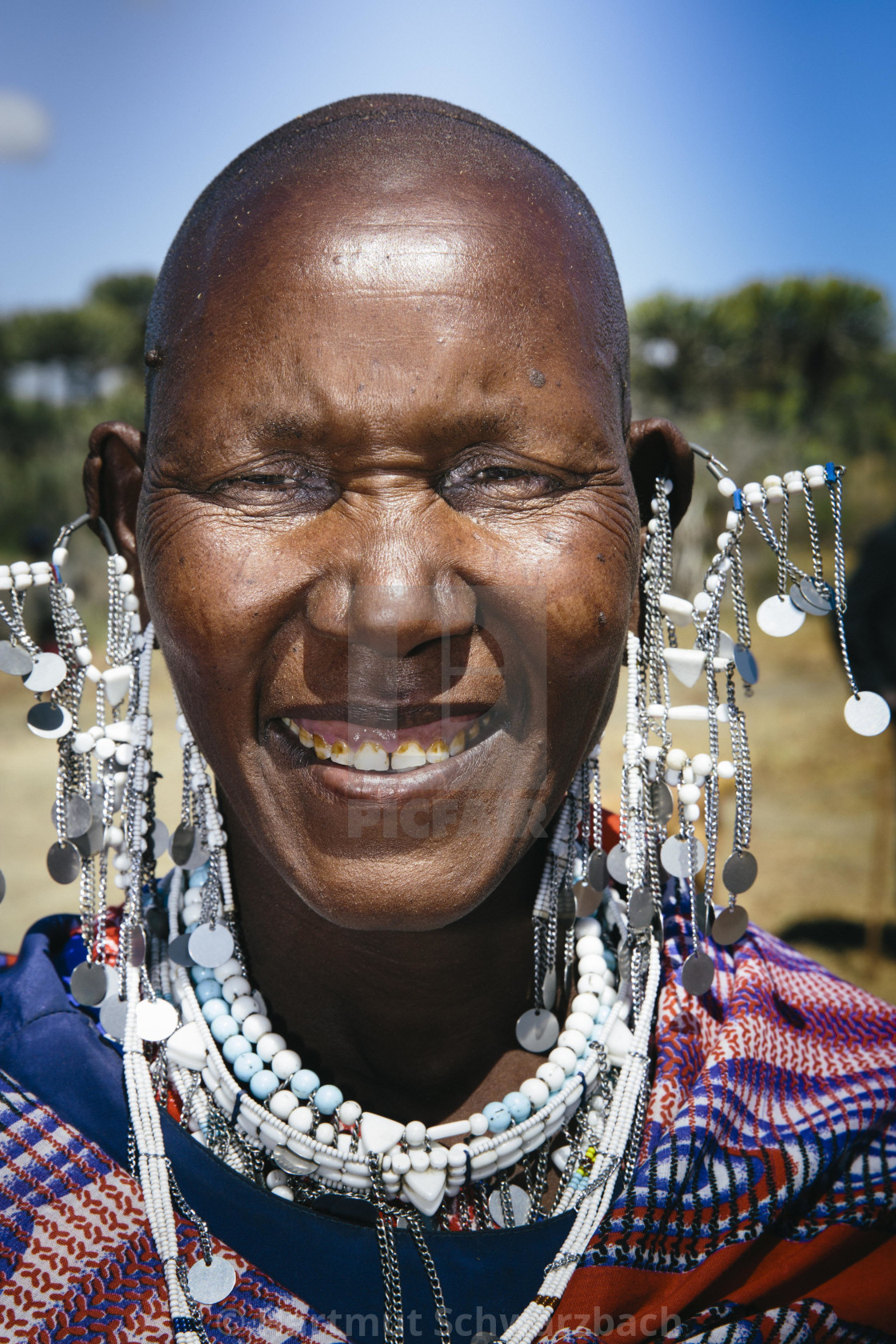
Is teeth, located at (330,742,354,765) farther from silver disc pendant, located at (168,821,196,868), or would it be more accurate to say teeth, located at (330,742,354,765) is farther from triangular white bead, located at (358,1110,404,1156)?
triangular white bead, located at (358,1110,404,1156)

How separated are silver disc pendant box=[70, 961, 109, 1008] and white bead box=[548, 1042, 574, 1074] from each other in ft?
2.43

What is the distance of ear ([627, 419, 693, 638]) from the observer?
1601 millimetres

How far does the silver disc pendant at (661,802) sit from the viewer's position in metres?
1.72

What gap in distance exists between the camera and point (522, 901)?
171 cm

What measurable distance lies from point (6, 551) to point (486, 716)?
69.8 feet

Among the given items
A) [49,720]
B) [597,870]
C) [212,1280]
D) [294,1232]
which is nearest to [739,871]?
[597,870]

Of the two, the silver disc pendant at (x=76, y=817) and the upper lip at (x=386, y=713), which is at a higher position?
the upper lip at (x=386, y=713)

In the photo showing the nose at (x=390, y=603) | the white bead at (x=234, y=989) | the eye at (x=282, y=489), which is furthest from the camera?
the white bead at (x=234, y=989)

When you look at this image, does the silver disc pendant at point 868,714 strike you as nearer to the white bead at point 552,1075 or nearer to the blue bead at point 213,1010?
the white bead at point 552,1075

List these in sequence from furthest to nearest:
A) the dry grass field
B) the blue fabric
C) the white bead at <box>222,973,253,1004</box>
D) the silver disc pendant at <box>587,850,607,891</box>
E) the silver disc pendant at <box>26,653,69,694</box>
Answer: the dry grass field
the silver disc pendant at <box>587,850,607,891</box>
the white bead at <box>222,973,253,1004</box>
the silver disc pendant at <box>26,653,69,694</box>
the blue fabric

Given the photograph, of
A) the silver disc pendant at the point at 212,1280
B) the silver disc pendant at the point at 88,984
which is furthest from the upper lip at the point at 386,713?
the silver disc pendant at the point at 212,1280

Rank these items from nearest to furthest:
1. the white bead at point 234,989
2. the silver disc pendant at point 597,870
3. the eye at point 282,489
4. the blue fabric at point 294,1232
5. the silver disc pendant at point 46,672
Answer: the eye at point 282,489 < the blue fabric at point 294,1232 < the silver disc pendant at point 46,672 < the white bead at point 234,989 < the silver disc pendant at point 597,870

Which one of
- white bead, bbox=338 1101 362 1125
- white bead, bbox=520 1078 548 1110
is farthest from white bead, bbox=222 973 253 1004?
white bead, bbox=520 1078 548 1110

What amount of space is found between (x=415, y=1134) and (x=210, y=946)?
0.44 m
